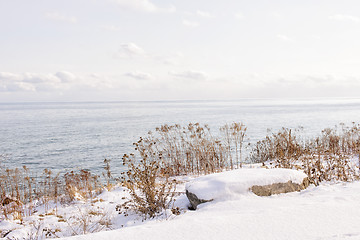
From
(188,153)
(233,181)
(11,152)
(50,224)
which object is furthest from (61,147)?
(233,181)

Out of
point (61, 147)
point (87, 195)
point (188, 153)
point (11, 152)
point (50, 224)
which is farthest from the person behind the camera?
point (61, 147)

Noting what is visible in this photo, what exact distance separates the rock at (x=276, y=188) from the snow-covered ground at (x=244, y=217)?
0.10m

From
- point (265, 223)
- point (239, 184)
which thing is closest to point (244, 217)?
point (265, 223)

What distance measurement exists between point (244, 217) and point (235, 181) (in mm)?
1615

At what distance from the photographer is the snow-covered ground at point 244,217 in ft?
11.2

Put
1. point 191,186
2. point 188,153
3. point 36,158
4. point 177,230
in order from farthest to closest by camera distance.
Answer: point 36,158, point 188,153, point 191,186, point 177,230

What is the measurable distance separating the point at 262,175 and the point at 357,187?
2.05m

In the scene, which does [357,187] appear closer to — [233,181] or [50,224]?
[233,181]

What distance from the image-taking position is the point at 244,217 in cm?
399

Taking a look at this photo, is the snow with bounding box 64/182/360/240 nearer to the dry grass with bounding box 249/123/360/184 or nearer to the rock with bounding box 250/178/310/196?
the rock with bounding box 250/178/310/196

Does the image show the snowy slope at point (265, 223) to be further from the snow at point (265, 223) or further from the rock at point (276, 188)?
the rock at point (276, 188)

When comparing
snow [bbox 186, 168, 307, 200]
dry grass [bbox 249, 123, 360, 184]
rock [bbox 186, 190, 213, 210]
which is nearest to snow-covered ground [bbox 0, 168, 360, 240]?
snow [bbox 186, 168, 307, 200]

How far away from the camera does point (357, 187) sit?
5938 mm

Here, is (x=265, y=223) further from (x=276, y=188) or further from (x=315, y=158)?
(x=315, y=158)
